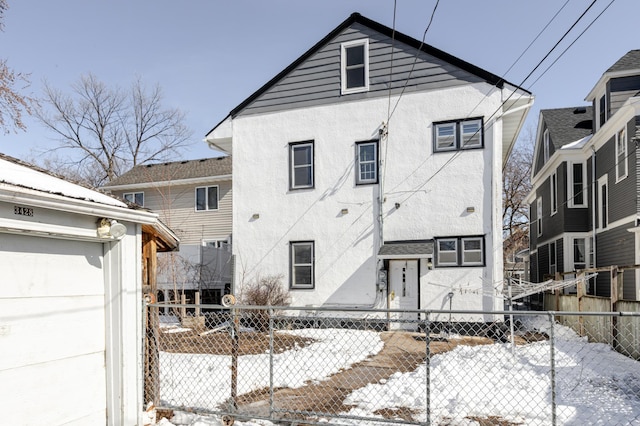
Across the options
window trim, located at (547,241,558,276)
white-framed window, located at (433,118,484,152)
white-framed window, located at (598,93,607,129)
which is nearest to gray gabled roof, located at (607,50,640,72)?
white-framed window, located at (598,93,607,129)

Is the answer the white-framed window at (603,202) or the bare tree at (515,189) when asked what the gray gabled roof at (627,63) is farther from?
the bare tree at (515,189)

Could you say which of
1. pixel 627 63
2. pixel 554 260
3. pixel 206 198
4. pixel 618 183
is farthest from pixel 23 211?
pixel 554 260

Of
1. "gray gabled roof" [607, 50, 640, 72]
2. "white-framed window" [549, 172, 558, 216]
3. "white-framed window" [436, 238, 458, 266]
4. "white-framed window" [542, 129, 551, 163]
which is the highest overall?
"gray gabled roof" [607, 50, 640, 72]

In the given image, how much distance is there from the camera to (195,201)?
2230 cm

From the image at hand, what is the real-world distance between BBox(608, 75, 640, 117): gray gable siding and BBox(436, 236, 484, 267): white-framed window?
692 cm

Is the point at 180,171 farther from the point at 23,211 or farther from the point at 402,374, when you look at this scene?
the point at 23,211

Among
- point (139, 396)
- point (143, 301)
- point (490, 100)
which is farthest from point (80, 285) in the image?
point (490, 100)

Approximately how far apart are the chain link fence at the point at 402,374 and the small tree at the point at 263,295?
603 millimetres

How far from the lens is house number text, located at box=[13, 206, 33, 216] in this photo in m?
4.01

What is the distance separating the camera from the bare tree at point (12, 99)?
13172 mm

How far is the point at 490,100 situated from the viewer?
12.7 m

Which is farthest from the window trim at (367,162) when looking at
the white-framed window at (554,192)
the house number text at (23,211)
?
the house number text at (23,211)

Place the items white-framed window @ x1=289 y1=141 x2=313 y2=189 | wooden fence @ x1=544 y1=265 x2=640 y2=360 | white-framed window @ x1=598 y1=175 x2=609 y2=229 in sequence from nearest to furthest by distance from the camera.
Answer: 1. wooden fence @ x1=544 y1=265 x2=640 y2=360
2. white-framed window @ x1=289 y1=141 x2=313 y2=189
3. white-framed window @ x1=598 y1=175 x2=609 y2=229

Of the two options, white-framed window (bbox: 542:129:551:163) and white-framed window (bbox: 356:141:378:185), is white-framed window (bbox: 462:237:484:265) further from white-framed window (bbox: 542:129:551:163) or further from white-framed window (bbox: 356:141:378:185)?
white-framed window (bbox: 542:129:551:163)
